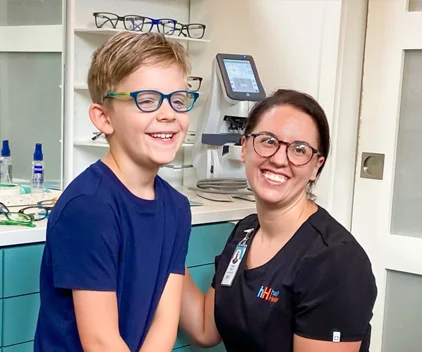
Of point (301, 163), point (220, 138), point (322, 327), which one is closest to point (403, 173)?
point (220, 138)

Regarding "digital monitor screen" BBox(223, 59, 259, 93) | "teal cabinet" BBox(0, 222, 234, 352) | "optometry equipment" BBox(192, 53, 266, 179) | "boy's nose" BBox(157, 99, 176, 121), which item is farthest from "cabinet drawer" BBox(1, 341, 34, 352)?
"digital monitor screen" BBox(223, 59, 259, 93)

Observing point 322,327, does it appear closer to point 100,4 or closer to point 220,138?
point 220,138

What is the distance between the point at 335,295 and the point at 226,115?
39.6 inches

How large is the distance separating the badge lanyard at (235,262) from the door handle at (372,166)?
72cm

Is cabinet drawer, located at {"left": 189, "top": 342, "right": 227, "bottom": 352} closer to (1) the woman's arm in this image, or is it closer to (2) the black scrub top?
(1) the woman's arm

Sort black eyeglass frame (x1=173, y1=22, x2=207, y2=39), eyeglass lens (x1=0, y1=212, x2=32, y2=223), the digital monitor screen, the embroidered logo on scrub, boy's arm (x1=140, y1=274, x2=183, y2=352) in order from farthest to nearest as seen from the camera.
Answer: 1. black eyeglass frame (x1=173, y1=22, x2=207, y2=39)
2. the digital monitor screen
3. eyeglass lens (x1=0, y1=212, x2=32, y2=223)
4. the embroidered logo on scrub
5. boy's arm (x1=140, y1=274, x2=183, y2=352)

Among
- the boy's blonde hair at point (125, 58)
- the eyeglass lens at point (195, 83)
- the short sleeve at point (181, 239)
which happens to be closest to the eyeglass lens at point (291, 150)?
the short sleeve at point (181, 239)

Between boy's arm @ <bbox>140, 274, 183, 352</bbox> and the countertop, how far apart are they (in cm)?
38

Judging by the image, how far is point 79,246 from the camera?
110 centimetres

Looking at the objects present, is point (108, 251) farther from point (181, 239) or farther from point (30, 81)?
point (30, 81)

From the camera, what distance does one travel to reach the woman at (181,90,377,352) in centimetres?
136

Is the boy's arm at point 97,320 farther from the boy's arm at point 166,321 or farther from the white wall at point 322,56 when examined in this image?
the white wall at point 322,56

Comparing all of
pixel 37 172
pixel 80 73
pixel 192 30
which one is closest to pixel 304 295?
pixel 37 172

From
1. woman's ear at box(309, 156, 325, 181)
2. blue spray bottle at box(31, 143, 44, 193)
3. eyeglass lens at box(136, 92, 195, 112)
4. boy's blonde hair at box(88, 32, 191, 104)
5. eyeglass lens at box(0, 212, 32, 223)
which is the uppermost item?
boy's blonde hair at box(88, 32, 191, 104)
